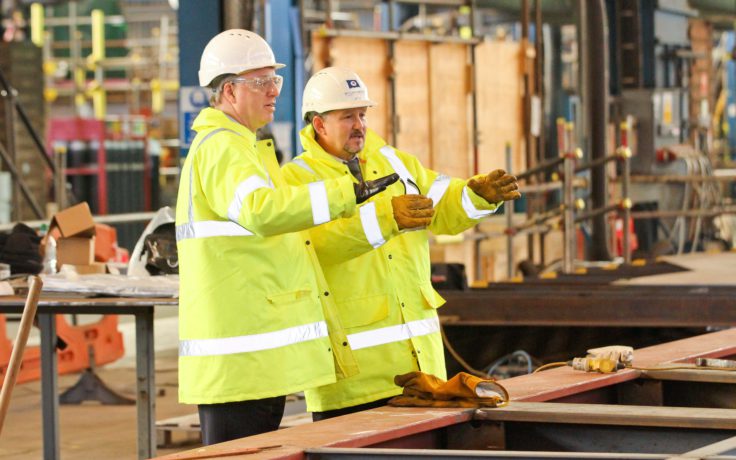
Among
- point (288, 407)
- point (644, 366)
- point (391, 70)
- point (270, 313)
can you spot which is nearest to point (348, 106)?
point (270, 313)

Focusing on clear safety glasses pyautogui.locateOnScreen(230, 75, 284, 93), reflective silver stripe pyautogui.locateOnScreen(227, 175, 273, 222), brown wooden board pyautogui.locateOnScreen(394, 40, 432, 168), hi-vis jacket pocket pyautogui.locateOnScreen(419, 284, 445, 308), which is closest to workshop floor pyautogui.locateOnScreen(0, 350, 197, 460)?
brown wooden board pyautogui.locateOnScreen(394, 40, 432, 168)

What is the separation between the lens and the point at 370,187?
17.8 feet

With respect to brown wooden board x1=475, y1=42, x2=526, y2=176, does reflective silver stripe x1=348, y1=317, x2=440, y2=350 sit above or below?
below

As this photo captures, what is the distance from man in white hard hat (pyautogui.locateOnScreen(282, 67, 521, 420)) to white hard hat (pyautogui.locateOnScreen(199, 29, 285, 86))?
0.48m

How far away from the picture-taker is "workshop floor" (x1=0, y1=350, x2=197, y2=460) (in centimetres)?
955

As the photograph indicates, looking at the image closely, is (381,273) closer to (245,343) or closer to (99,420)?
(245,343)

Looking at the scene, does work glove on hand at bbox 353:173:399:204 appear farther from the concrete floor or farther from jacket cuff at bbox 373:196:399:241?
the concrete floor

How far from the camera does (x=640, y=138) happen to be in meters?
20.3

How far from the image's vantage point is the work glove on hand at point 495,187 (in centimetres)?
593

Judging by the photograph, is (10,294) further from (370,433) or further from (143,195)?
(143,195)

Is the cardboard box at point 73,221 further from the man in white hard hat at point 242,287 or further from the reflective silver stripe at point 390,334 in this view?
the man in white hard hat at point 242,287

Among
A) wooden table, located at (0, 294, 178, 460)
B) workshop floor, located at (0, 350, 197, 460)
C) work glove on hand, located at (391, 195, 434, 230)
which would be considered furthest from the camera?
workshop floor, located at (0, 350, 197, 460)

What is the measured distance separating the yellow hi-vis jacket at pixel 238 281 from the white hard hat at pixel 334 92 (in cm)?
64

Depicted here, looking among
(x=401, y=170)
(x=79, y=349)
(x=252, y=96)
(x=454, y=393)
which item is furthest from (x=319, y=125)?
(x=79, y=349)
